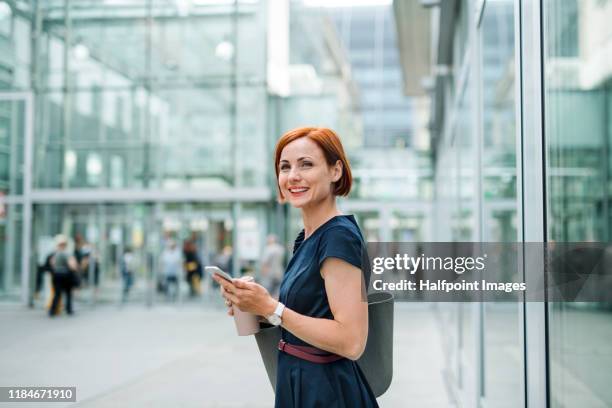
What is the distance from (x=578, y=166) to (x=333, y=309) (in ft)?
2.60

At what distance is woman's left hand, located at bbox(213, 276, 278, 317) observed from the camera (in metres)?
1.64

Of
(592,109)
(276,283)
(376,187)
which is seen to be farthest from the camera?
(376,187)

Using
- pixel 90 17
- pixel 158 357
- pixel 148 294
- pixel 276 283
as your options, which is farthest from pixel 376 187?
pixel 158 357

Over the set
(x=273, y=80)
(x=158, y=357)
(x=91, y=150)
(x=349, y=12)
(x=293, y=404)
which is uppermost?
(x=349, y=12)

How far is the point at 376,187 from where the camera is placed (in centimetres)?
1823

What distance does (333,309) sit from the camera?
164cm

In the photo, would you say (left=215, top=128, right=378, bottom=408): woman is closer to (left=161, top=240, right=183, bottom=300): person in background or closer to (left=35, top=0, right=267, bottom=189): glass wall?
(left=161, top=240, right=183, bottom=300): person in background

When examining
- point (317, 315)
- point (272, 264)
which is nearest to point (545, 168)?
point (317, 315)

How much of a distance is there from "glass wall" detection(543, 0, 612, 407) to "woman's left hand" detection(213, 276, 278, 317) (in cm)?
83

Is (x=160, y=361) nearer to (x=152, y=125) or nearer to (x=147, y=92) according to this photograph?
(x=152, y=125)

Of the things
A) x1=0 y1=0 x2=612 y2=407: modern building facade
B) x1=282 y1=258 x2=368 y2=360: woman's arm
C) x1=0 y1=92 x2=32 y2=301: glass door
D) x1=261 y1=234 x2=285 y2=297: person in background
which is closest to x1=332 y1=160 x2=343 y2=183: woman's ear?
x1=282 y1=258 x2=368 y2=360: woman's arm

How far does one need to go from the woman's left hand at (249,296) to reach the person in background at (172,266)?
13.6m

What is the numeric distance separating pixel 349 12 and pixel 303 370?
89.8 feet

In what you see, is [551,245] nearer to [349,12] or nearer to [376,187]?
[376,187]
